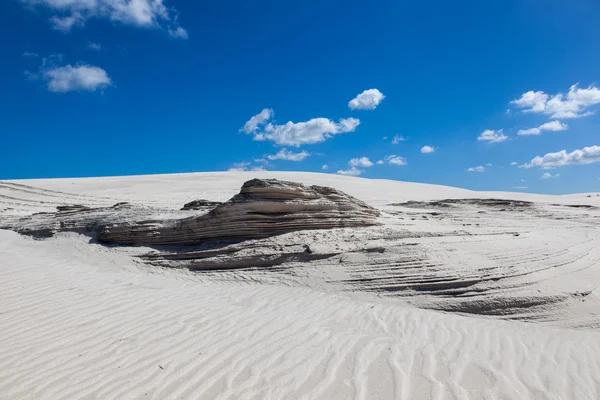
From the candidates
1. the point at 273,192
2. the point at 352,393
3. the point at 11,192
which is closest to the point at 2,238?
the point at 273,192

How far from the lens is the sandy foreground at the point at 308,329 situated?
11.7 feet

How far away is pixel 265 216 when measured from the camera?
8688 mm

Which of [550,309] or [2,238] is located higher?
[2,238]

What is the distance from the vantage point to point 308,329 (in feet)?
16.2

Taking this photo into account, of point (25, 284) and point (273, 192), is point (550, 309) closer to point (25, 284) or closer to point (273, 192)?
point (273, 192)

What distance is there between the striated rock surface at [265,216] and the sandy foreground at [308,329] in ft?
2.97

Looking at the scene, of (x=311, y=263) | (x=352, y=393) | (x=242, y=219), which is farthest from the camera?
(x=242, y=219)

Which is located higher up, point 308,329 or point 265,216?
point 265,216

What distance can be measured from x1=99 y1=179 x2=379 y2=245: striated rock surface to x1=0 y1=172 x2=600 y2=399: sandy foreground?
904 mm

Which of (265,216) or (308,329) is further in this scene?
(265,216)

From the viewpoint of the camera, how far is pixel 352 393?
3416mm

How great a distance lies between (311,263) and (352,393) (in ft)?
13.4

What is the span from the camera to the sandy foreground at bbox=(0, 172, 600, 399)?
355 centimetres

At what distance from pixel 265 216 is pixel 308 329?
4.08m
